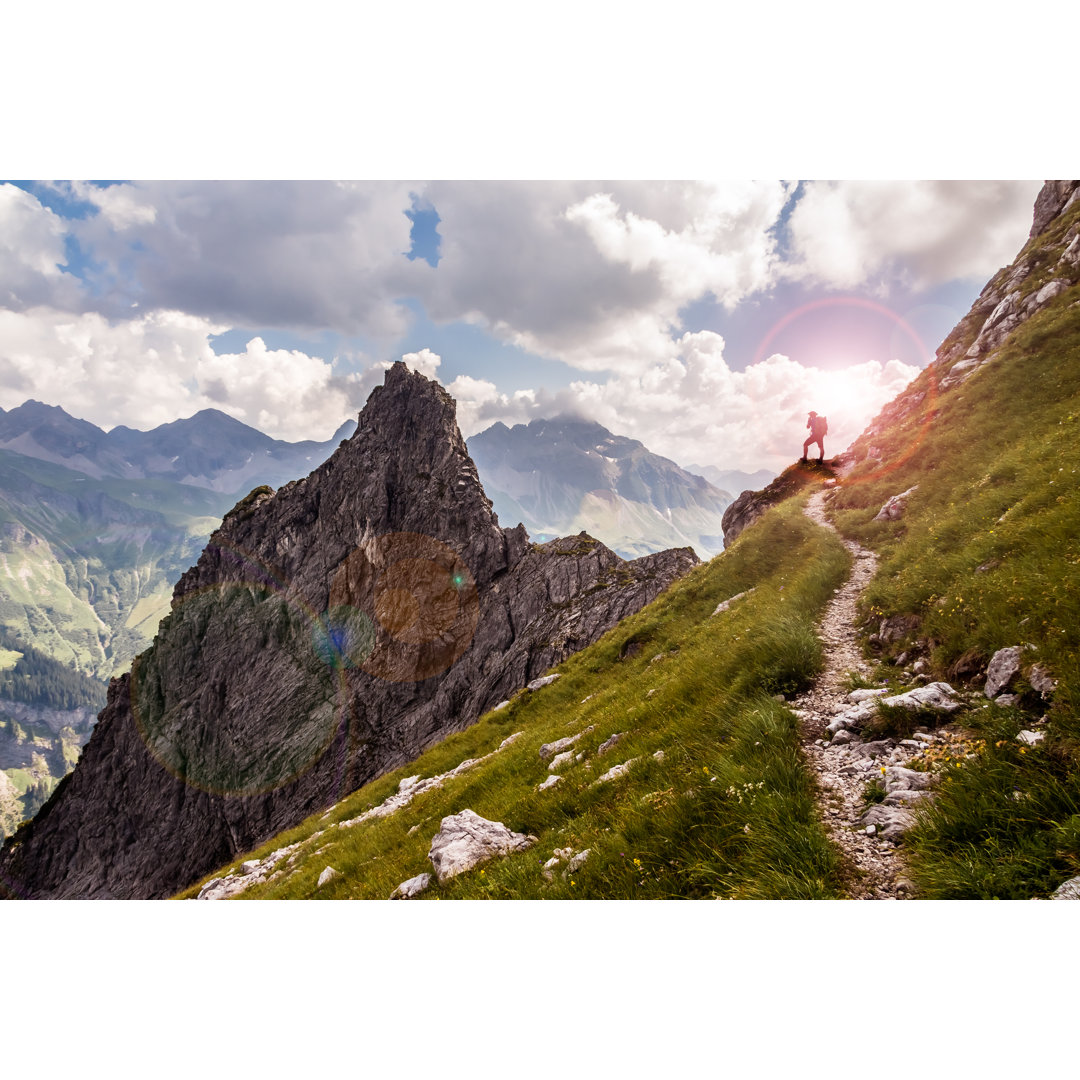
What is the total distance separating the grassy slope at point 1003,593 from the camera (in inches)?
181

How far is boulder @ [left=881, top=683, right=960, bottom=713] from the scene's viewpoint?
271 inches

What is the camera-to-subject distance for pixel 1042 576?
7.86 meters

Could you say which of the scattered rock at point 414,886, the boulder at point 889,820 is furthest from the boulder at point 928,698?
the scattered rock at point 414,886

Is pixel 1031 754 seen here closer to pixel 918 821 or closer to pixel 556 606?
pixel 918 821

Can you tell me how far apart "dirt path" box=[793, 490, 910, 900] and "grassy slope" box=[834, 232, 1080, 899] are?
31cm

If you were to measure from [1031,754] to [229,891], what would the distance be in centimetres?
1898

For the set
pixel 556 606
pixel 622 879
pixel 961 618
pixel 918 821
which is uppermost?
pixel 556 606

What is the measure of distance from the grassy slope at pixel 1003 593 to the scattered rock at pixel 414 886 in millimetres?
6467

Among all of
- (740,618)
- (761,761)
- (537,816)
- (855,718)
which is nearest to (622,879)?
(761,761)

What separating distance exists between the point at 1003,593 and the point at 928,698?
2.94 m

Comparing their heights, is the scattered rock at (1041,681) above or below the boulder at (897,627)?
below

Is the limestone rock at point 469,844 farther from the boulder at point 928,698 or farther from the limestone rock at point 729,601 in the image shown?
the limestone rock at point 729,601

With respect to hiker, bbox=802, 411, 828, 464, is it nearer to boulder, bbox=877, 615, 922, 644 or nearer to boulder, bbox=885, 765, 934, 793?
boulder, bbox=877, 615, 922, 644

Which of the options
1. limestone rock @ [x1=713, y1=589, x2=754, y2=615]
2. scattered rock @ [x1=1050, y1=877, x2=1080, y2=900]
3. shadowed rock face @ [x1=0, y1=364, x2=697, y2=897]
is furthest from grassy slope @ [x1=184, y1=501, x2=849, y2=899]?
shadowed rock face @ [x1=0, y1=364, x2=697, y2=897]
